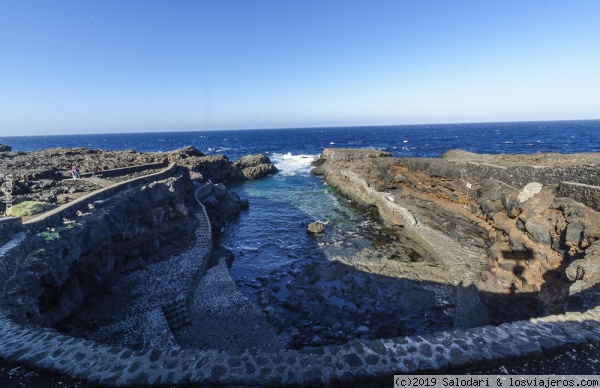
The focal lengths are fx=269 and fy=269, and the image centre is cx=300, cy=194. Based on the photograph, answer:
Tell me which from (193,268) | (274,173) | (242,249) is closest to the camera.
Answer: (193,268)

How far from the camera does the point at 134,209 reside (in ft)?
56.7

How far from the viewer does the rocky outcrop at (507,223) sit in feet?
38.3

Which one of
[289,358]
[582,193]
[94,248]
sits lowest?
[94,248]

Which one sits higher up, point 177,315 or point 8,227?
point 8,227

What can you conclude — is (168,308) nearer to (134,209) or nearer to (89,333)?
(89,333)

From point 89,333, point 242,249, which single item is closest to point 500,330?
point 89,333

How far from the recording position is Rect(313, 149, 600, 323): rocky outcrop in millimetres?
11688

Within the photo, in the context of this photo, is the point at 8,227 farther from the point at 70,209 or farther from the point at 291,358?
the point at 291,358

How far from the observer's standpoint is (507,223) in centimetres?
1708

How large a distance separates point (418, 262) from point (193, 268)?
1352 centimetres

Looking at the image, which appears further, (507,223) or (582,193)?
(507,223)

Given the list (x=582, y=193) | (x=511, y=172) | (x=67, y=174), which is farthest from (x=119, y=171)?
(x=582, y=193)

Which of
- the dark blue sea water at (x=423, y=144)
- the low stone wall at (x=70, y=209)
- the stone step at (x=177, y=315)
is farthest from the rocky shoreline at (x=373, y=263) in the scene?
the dark blue sea water at (x=423, y=144)

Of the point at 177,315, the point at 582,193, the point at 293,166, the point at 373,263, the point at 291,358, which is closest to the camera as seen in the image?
the point at 291,358
